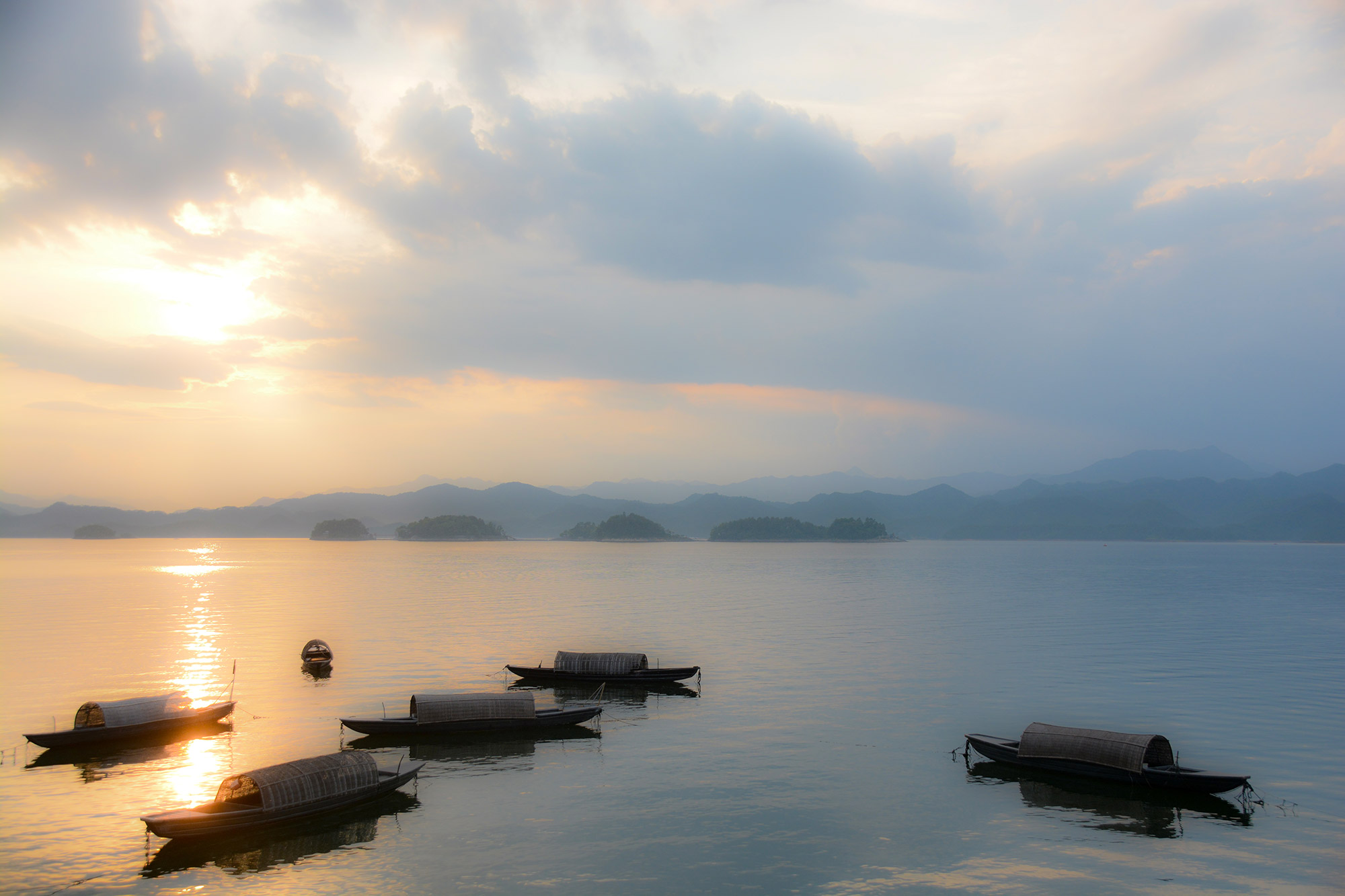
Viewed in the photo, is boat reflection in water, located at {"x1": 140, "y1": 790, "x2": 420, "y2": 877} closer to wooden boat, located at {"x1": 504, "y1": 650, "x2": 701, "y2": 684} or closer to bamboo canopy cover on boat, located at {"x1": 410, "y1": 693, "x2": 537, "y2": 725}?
bamboo canopy cover on boat, located at {"x1": 410, "y1": 693, "x2": 537, "y2": 725}

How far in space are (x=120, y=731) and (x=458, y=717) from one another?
59.5 ft

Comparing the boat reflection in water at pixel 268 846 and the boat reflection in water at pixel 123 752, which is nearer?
the boat reflection in water at pixel 268 846

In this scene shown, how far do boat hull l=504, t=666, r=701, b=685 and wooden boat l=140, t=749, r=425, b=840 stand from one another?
27278 millimetres

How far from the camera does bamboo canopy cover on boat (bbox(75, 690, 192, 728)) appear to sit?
42.4 meters

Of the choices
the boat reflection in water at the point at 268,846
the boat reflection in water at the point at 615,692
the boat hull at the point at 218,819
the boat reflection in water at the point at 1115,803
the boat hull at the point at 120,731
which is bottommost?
the boat reflection in water at the point at 615,692

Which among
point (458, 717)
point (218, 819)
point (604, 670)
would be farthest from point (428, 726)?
point (604, 670)

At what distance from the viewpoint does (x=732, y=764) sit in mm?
38531

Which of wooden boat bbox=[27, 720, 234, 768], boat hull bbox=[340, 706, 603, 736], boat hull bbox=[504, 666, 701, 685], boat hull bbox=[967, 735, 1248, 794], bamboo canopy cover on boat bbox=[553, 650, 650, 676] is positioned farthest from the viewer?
bamboo canopy cover on boat bbox=[553, 650, 650, 676]

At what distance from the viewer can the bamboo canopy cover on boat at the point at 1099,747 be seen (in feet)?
114

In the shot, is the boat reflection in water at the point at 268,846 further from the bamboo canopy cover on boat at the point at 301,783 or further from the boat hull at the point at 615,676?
the boat hull at the point at 615,676

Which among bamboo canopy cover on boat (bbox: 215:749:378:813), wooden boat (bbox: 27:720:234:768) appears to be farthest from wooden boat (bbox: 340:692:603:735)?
bamboo canopy cover on boat (bbox: 215:749:378:813)

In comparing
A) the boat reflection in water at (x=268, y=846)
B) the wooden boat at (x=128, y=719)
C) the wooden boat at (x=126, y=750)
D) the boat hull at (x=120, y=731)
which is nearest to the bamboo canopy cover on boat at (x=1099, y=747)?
A: the boat reflection in water at (x=268, y=846)

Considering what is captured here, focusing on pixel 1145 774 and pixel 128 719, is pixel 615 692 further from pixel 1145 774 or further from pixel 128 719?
pixel 1145 774

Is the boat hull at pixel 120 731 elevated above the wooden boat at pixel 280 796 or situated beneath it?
situated beneath
